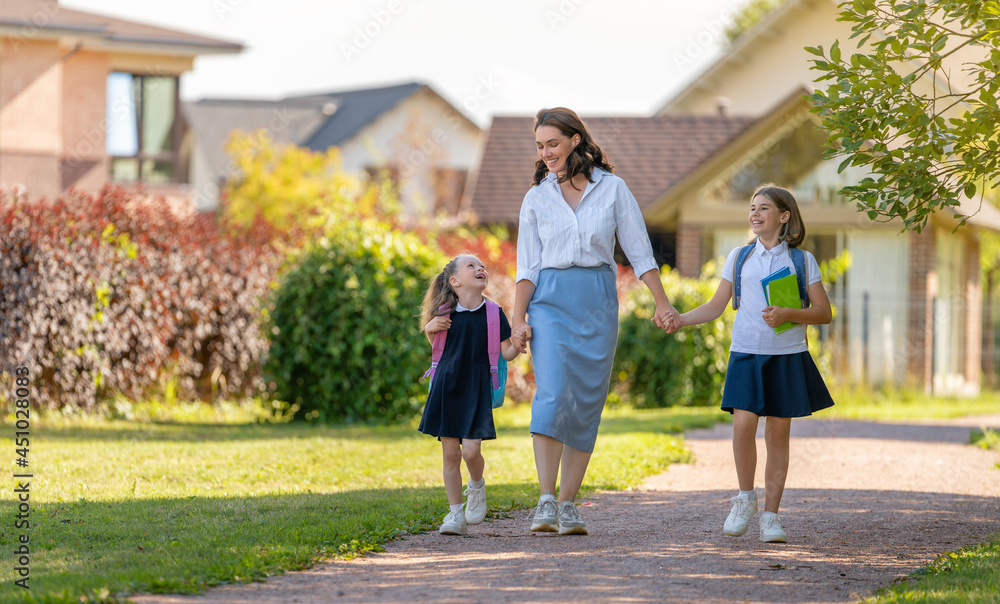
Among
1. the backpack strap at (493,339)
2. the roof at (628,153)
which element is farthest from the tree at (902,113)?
the roof at (628,153)

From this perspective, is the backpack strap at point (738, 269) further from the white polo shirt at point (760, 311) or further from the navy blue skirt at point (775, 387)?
the navy blue skirt at point (775, 387)

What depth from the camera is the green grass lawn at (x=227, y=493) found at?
4.49 metres

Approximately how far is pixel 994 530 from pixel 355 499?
3.57 meters

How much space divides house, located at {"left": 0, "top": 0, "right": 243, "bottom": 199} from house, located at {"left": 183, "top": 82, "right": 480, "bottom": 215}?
33.1 ft

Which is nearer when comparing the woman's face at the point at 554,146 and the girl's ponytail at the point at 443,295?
the woman's face at the point at 554,146

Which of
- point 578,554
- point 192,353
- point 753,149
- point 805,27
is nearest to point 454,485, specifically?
point 578,554

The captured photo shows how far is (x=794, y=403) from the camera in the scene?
209 inches

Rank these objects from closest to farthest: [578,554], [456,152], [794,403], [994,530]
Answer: [578,554] < [794,403] < [994,530] < [456,152]

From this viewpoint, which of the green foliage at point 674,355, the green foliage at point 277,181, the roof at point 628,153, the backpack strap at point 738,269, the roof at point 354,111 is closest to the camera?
the backpack strap at point 738,269

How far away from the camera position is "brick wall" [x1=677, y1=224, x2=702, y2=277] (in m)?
19.0

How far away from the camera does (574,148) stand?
5434 mm

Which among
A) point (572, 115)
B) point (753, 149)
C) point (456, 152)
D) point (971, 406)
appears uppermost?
point (456, 152)

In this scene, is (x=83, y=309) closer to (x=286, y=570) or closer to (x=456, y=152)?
(x=286, y=570)

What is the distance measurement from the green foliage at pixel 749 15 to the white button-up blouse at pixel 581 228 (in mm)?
42745
